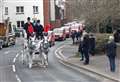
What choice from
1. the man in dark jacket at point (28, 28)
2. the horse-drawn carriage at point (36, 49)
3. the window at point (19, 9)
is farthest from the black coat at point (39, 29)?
the window at point (19, 9)

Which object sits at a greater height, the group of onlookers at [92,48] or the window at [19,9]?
the window at [19,9]

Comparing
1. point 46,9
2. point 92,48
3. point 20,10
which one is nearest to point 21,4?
point 20,10

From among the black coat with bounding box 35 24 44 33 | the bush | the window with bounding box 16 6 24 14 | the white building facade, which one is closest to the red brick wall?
the white building facade

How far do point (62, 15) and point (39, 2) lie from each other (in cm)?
2610

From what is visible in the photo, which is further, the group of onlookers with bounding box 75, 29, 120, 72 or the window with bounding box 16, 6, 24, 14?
the window with bounding box 16, 6, 24, 14

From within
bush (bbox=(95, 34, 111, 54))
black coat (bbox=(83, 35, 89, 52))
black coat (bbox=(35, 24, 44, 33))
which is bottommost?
bush (bbox=(95, 34, 111, 54))

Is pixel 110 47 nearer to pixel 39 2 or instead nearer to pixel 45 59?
pixel 45 59

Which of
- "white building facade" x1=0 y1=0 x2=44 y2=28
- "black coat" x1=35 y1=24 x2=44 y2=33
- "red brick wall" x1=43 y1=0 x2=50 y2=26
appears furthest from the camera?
"red brick wall" x1=43 y1=0 x2=50 y2=26

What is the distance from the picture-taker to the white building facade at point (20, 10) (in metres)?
91.4

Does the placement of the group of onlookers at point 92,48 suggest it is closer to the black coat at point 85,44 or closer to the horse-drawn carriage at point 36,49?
the black coat at point 85,44

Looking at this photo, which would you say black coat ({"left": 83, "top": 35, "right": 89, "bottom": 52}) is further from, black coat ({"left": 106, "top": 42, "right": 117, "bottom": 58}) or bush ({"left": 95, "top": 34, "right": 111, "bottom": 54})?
bush ({"left": 95, "top": 34, "right": 111, "bottom": 54})

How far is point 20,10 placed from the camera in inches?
3637

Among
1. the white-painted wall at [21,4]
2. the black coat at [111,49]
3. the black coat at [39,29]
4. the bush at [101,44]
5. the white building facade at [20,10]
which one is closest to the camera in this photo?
the black coat at [111,49]

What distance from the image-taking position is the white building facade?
91375 mm
